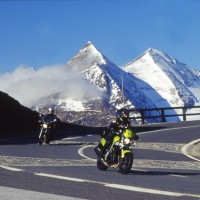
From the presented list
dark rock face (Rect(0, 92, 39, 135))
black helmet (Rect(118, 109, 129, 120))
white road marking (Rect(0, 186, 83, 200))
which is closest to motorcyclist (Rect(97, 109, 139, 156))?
black helmet (Rect(118, 109, 129, 120))

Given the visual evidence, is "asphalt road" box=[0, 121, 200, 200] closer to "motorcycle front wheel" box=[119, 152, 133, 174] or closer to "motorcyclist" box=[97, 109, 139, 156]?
"motorcycle front wheel" box=[119, 152, 133, 174]

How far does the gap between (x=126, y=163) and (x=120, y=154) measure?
0.39m

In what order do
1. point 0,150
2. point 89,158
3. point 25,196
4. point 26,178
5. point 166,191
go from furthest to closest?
1. point 0,150
2. point 89,158
3. point 26,178
4. point 166,191
5. point 25,196

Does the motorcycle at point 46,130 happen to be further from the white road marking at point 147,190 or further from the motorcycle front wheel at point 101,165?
the white road marking at point 147,190

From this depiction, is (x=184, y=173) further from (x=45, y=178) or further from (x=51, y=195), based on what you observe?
(x=51, y=195)

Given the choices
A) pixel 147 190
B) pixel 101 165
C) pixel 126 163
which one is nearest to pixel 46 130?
pixel 101 165

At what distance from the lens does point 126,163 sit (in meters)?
13.8

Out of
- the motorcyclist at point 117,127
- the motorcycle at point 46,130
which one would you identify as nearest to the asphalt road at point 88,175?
the motorcyclist at point 117,127

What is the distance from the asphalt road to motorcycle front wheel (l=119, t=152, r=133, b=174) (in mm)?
141

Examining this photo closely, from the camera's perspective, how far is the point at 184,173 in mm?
14547

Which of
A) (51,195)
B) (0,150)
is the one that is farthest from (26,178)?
(0,150)

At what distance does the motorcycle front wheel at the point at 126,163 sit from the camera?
45.2 feet

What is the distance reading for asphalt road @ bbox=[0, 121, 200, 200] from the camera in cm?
992

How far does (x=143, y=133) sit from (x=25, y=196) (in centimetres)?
2422
